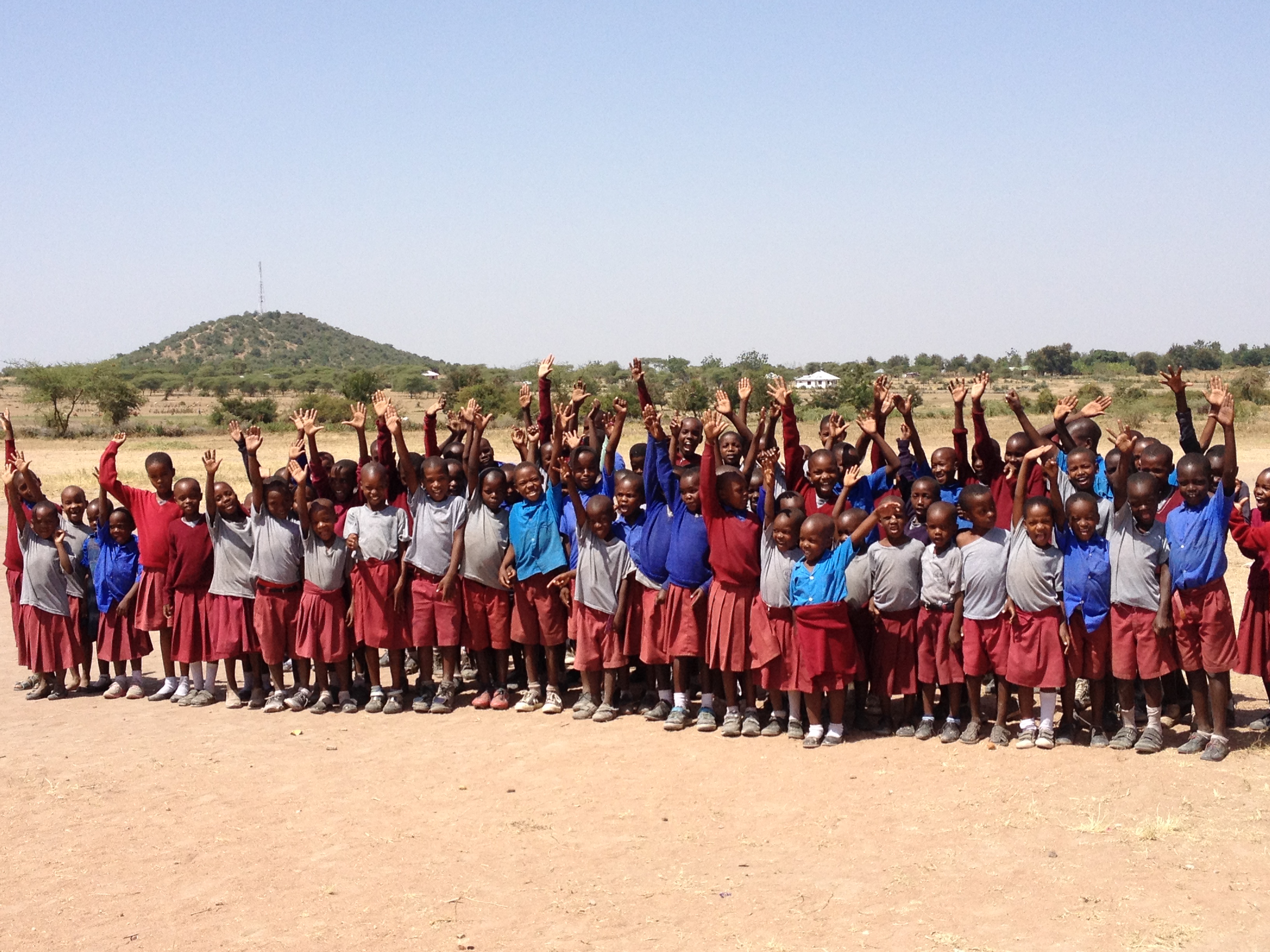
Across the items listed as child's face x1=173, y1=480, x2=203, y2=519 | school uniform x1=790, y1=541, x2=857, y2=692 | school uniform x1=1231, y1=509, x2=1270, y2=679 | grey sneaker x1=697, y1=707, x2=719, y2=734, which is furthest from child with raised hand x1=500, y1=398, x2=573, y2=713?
school uniform x1=1231, y1=509, x2=1270, y2=679

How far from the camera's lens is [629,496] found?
23.3 ft

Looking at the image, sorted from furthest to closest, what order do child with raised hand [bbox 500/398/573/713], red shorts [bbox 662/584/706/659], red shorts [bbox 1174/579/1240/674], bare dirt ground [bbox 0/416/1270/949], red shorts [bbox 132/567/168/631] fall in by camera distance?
red shorts [bbox 132/567/168/631] < child with raised hand [bbox 500/398/573/713] < red shorts [bbox 662/584/706/659] < red shorts [bbox 1174/579/1240/674] < bare dirt ground [bbox 0/416/1270/949]

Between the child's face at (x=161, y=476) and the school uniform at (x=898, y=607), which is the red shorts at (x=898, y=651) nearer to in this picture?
the school uniform at (x=898, y=607)

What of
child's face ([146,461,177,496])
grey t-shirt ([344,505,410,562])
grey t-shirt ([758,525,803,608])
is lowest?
grey t-shirt ([758,525,803,608])

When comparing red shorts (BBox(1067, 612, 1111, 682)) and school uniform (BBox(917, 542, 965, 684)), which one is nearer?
red shorts (BBox(1067, 612, 1111, 682))

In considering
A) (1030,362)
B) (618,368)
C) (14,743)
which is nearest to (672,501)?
(14,743)

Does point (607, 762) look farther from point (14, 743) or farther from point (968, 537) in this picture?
point (14, 743)

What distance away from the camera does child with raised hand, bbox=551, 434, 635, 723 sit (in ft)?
23.2

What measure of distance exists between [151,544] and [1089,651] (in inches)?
234

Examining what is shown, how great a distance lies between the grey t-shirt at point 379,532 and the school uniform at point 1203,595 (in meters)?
4.54

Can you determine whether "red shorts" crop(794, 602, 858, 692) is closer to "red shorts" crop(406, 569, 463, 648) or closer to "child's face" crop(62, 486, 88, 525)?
"red shorts" crop(406, 569, 463, 648)

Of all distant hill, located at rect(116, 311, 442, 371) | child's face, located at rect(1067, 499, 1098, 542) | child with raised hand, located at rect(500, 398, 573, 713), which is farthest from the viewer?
distant hill, located at rect(116, 311, 442, 371)

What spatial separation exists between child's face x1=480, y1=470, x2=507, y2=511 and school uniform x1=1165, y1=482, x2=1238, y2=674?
3.91 meters

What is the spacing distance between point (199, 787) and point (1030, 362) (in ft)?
238
